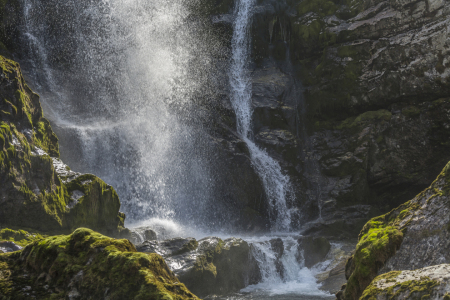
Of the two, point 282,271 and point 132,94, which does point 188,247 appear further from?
point 132,94

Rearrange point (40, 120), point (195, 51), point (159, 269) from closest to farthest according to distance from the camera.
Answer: point (159, 269) < point (40, 120) < point (195, 51)

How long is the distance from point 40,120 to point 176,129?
10866 mm

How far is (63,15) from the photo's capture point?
24.7 meters

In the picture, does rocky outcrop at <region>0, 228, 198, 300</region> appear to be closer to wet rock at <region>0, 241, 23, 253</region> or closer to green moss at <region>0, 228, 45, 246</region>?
wet rock at <region>0, 241, 23, 253</region>

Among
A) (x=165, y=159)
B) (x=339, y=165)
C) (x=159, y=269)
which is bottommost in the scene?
(x=159, y=269)

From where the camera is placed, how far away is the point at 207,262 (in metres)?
11.8

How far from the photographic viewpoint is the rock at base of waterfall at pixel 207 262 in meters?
11.2

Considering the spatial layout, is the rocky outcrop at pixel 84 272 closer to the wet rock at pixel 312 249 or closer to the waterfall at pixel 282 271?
the waterfall at pixel 282 271

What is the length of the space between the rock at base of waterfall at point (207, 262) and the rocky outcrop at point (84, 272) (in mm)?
7015

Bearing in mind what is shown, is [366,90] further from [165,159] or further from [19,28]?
[19,28]

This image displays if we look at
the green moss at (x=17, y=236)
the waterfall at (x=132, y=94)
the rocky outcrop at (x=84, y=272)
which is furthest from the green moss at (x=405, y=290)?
the waterfall at (x=132, y=94)

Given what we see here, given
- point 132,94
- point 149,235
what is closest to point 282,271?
point 149,235

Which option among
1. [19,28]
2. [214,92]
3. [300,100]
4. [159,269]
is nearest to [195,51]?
[214,92]

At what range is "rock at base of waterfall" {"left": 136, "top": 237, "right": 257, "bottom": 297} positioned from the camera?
11.2 meters
